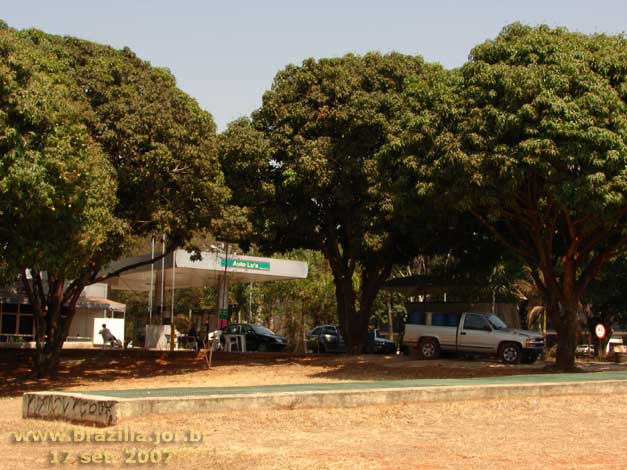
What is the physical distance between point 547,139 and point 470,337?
31.9 feet

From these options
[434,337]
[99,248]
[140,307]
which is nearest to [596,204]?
[434,337]

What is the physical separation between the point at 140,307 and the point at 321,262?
22.3m

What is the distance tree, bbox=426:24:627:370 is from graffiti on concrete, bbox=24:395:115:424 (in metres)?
11.9

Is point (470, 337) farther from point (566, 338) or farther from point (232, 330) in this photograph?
point (232, 330)

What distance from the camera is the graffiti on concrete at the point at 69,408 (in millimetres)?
11391

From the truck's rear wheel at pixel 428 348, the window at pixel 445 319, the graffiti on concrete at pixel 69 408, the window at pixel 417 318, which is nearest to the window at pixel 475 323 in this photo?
the window at pixel 445 319

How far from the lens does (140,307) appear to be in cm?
7250

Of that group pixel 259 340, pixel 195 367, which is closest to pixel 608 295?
pixel 259 340

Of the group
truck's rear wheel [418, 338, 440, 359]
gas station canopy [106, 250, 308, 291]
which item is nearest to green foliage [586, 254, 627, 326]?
truck's rear wheel [418, 338, 440, 359]

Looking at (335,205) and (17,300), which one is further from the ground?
(335,205)

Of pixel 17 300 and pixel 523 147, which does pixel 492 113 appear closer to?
pixel 523 147

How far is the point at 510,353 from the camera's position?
2664 cm

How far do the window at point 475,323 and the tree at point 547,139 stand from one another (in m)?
4.03

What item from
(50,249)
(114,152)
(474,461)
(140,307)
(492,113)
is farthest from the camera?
(140,307)
